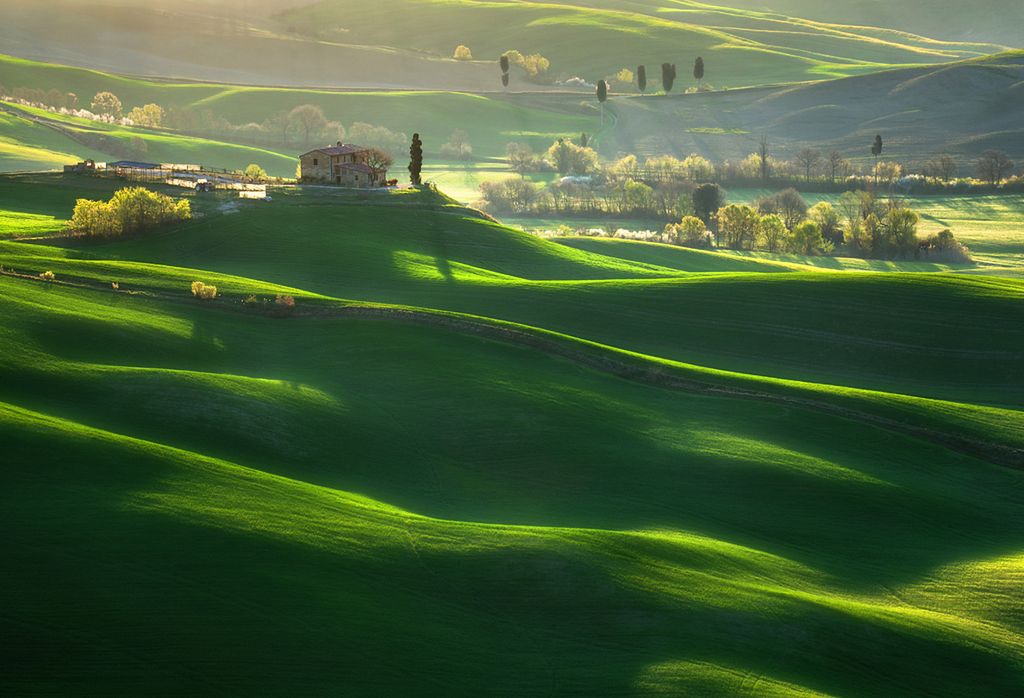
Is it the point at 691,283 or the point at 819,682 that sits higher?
the point at 691,283

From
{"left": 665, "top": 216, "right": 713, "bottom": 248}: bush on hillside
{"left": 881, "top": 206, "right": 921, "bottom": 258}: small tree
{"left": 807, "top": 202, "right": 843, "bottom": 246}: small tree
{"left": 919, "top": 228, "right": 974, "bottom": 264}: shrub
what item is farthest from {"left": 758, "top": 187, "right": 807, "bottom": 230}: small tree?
{"left": 919, "top": 228, "right": 974, "bottom": 264}: shrub

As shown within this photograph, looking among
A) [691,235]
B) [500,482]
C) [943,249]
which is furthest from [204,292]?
[943,249]

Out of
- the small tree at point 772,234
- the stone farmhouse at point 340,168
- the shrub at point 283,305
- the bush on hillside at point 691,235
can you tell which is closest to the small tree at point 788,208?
the small tree at point 772,234

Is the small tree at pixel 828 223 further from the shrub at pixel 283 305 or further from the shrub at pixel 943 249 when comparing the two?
the shrub at pixel 283 305

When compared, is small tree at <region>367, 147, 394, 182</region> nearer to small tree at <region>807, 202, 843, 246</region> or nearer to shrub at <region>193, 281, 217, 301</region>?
shrub at <region>193, 281, 217, 301</region>

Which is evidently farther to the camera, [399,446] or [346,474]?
[399,446]

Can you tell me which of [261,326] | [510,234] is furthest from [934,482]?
[510,234]

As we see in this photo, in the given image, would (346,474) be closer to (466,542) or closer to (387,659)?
(466,542)
